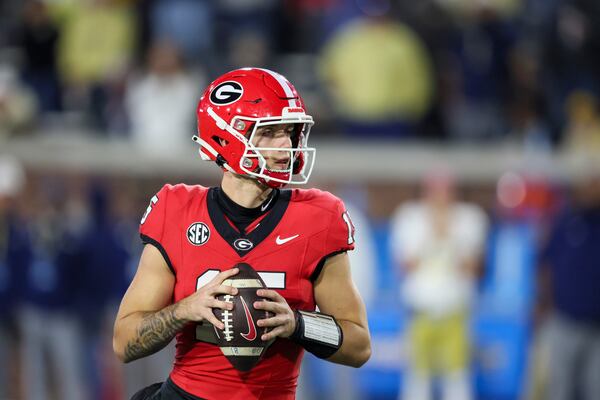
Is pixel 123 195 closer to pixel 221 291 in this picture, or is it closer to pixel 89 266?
pixel 89 266

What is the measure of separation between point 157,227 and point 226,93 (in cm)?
46

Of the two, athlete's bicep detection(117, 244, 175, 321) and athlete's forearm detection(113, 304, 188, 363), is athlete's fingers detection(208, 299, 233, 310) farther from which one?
athlete's bicep detection(117, 244, 175, 321)

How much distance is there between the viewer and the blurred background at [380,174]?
8062 millimetres

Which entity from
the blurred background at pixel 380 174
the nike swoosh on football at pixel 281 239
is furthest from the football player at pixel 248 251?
the blurred background at pixel 380 174

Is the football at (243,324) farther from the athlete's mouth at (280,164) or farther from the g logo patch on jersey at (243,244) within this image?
the athlete's mouth at (280,164)

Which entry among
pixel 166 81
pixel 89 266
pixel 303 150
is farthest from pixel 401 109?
pixel 303 150

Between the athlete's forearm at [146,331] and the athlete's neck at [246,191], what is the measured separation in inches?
16.0

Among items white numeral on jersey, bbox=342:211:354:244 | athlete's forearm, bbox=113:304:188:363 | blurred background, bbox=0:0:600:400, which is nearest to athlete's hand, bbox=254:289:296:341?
athlete's forearm, bbox=113:304:188:363

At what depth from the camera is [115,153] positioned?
29.2 feet

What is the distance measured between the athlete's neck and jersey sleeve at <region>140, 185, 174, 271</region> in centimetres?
21

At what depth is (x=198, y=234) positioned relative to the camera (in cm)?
341

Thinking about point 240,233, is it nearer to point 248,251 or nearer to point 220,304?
point 248,251

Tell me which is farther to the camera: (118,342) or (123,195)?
(123,195)

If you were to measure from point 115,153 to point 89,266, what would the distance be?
0.96 meters
